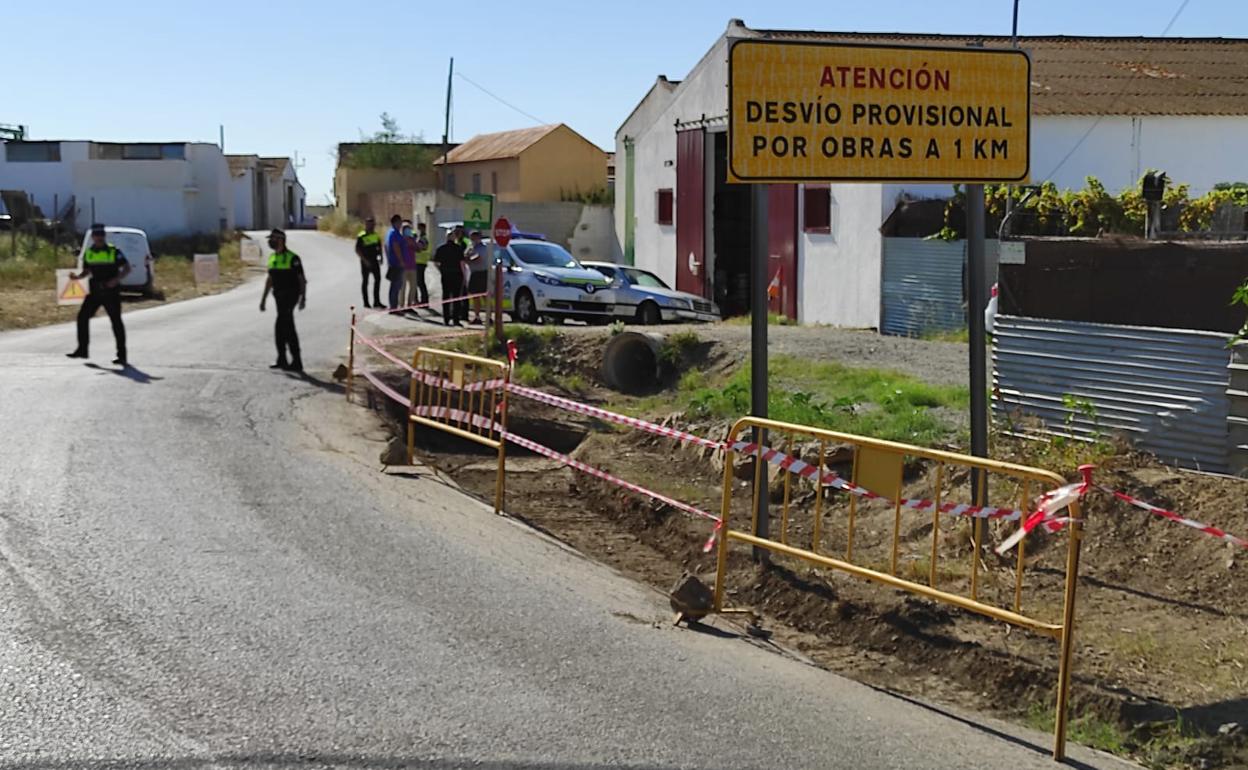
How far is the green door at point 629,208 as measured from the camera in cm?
3769

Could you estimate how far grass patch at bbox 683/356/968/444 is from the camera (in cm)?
1209

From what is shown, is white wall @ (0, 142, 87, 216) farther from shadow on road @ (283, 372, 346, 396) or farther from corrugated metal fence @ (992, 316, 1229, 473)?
corrugated metal fence @ (992, 316, 1229, 473)

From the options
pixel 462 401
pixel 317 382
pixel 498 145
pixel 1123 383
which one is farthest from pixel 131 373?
→ pixel 498 145

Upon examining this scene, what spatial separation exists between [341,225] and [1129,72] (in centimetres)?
5202

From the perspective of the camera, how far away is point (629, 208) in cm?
3819

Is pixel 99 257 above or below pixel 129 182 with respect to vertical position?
below

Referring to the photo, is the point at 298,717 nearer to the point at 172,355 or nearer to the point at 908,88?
the point at 908,88

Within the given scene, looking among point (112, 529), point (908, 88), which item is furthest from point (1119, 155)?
point (112, 529)

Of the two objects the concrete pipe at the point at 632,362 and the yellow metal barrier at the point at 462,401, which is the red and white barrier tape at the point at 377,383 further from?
the concrete pipe at the point at 632,362

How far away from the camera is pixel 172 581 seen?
26.5 ft

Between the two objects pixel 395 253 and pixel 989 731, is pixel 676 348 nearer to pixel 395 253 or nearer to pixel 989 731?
pixel 395 253

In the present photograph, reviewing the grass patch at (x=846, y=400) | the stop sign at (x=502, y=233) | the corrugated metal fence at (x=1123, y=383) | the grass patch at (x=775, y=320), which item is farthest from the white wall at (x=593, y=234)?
the corrugated metal fence at (x=1123, y=383)

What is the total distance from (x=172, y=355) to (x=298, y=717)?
13.8m

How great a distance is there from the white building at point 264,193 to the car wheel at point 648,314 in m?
54.5
